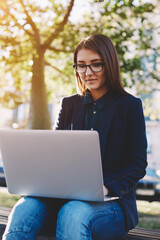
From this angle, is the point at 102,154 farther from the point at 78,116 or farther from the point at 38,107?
the point at 38,107

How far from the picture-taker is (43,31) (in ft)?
20.8

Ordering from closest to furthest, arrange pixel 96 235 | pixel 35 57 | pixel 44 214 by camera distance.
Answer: pixel 96 235 → pixel 44 214 → pixel 35 57

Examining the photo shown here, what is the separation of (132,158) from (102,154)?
0.61ft

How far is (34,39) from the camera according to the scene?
207 inches

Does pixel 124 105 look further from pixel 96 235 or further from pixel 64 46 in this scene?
pixel 64 46

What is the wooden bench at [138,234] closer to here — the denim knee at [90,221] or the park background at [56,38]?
the denim knee at [90,221]

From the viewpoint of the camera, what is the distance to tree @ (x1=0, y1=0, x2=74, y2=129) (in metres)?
4.35

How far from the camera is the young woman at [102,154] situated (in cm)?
139

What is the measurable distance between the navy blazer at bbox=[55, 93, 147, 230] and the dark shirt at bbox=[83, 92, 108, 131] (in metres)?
0.04

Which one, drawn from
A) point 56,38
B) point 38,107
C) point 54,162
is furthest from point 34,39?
point 54,162

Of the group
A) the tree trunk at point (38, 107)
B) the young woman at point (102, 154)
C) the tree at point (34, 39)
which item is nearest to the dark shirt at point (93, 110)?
the young woman at point (102, 154)

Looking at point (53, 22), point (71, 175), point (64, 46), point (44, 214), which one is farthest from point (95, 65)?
point (53, 22)

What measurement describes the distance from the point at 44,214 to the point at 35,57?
4.24m

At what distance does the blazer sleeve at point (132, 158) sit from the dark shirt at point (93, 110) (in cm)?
20
